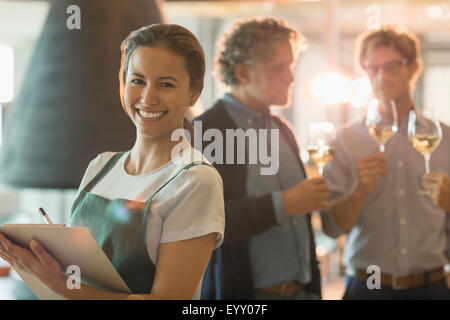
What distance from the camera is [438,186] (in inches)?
50.8

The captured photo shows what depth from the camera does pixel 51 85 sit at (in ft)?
6.18

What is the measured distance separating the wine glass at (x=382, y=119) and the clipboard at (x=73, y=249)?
0.86m

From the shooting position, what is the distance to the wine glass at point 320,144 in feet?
4.07

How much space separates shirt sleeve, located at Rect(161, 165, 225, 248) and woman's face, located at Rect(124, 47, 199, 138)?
0.24ft

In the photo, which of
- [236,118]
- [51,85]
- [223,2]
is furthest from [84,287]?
[223,2]

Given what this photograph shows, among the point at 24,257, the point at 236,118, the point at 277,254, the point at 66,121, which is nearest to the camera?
the point at 24,257

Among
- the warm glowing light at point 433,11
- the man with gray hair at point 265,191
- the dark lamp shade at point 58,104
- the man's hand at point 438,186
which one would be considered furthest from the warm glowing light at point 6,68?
the warm glowing light at point 433,11

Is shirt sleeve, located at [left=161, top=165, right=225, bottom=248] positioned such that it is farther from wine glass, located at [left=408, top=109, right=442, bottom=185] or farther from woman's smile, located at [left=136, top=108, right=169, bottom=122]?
wine glass, located at [left=408, top=109, right=442, bottom=185]

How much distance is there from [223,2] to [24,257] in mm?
2312

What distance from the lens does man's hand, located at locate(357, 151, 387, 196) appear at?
1365mm

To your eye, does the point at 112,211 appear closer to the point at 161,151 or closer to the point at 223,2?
the point at 161,151

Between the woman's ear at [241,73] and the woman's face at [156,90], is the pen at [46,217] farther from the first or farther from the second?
the woman's ear at [241,73]

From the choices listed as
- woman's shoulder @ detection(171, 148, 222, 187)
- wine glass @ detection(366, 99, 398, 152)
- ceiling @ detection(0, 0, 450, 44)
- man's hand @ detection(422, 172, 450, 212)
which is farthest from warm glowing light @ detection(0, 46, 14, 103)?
ceiling @ detection(0, 0, 450, 44)

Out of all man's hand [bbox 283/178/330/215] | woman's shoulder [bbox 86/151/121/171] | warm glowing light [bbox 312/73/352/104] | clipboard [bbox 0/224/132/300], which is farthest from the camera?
warm glowing light [bbox 312/73/352/104]
